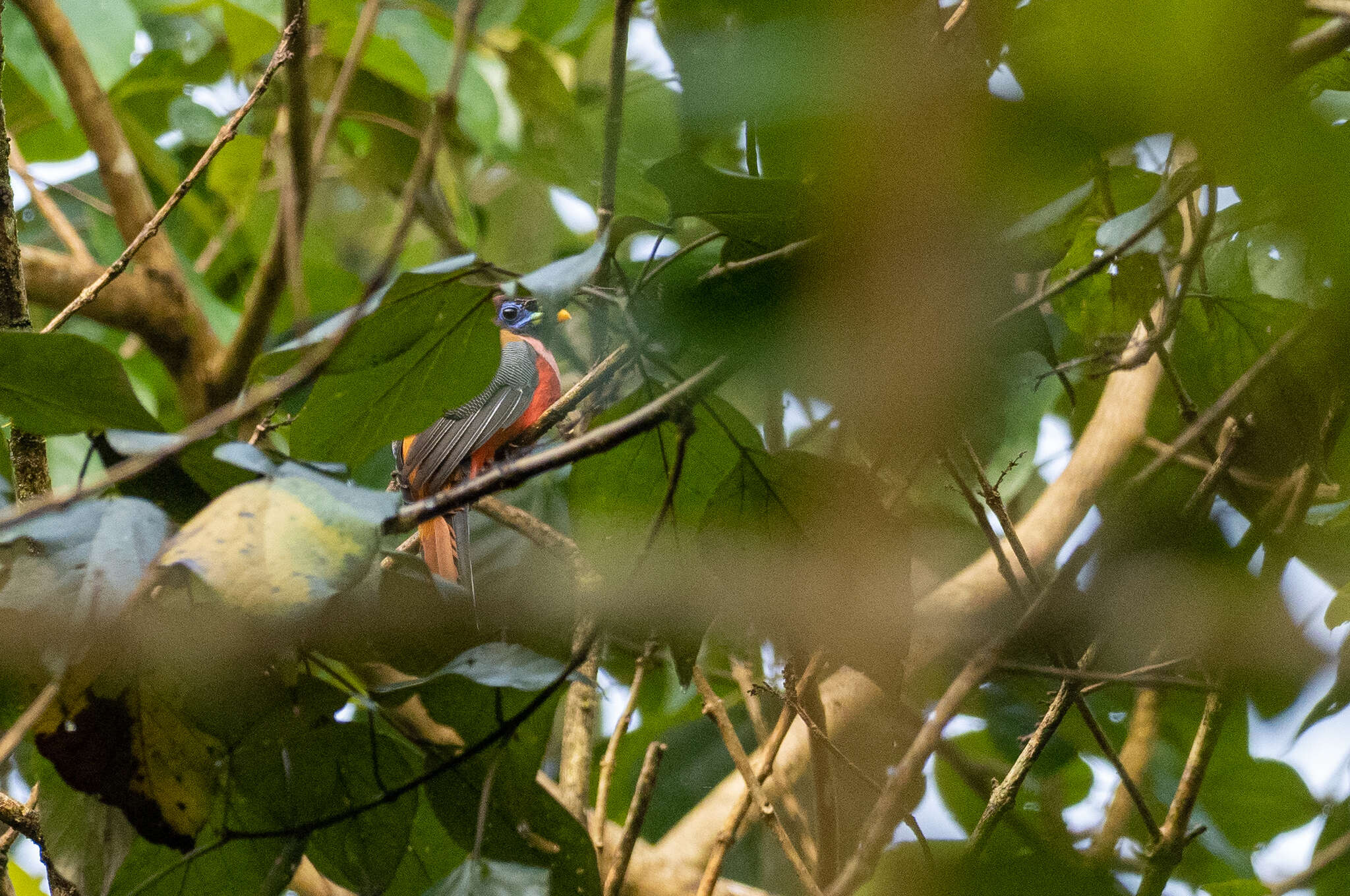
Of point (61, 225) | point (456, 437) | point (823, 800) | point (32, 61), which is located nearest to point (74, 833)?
point (823, 800)

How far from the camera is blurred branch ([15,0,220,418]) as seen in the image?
236 cm

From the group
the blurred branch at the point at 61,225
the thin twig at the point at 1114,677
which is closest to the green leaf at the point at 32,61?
the blurred branch at the point at 61,225

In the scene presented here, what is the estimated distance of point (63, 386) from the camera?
2.86 feet

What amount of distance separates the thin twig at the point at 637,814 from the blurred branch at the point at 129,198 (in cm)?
170

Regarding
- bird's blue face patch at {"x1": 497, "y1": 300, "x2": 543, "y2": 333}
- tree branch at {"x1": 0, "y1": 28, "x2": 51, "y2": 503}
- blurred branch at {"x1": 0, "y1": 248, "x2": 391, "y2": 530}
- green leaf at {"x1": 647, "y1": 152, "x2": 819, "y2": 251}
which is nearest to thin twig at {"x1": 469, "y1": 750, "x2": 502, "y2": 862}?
blurred branch at {"x1": 0, "y1": 248, "x2": 391, "y2": 530}

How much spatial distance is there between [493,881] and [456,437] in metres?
2.28

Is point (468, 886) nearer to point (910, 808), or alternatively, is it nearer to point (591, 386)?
point (910, 808)

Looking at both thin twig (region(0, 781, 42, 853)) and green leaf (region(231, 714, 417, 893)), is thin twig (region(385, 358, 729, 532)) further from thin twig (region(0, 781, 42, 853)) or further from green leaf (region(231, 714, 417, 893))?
thin twig (region(0, 781, 42, 853))

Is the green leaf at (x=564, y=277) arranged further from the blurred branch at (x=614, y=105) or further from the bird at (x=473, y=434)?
the bird at (x=473, y=434)

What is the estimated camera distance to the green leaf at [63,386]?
86 centimetres

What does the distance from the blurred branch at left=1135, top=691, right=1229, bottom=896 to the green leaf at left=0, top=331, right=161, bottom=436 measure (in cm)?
89

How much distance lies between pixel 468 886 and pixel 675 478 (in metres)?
0.38

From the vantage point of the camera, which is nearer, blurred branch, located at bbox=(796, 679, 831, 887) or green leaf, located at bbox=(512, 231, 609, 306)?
green leaf, located at bbox=(512, 231, 609, 306)

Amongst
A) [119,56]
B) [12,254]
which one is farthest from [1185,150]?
[119,56]
